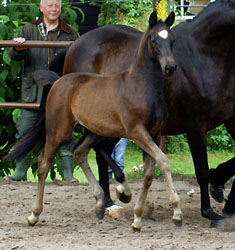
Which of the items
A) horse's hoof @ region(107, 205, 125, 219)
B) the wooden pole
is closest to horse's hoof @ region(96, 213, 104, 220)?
horse's hoof @ region(107, 205, 125, 219)

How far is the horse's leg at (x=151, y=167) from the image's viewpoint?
4.60 m

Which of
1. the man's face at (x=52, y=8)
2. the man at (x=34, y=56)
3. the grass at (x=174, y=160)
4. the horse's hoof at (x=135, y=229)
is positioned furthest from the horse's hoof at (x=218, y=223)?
the grass at (x=174, y=160)

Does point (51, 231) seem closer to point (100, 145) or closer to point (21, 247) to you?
point (21, 247)

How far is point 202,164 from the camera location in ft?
17.9

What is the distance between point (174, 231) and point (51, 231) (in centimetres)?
92

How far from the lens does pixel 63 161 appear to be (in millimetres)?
7480

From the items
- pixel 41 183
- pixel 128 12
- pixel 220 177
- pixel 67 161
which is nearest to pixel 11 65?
pixel 67 161

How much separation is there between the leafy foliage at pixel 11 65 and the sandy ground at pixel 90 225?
32.3 inches

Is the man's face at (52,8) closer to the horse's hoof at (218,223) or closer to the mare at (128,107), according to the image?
the mare at (128,107)

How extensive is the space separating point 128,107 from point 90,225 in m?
1.08

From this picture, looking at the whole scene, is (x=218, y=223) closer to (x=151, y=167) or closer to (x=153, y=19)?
(x=151, y=167)

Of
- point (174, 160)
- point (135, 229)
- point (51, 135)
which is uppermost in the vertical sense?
point (51, 135)

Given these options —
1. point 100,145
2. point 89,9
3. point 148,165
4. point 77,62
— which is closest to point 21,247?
point 148,165

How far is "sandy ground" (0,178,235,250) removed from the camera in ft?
14.7
